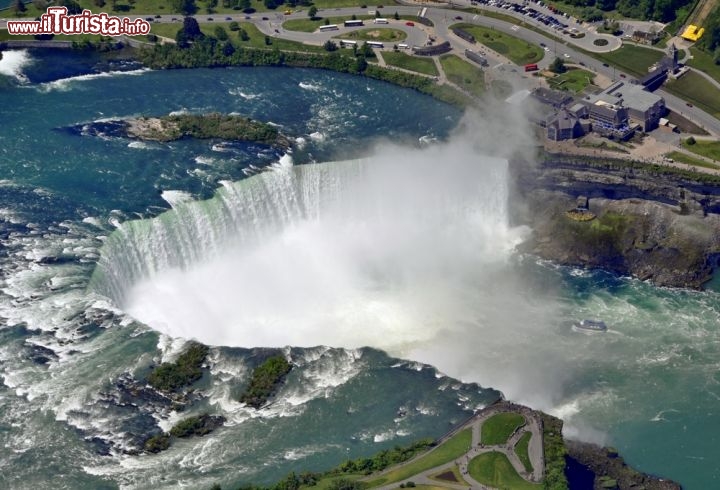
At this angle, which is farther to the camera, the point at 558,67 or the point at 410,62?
the point at 410,62

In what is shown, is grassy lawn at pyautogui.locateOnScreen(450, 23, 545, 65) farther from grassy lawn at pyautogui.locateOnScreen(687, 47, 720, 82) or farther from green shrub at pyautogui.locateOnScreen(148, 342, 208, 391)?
green shrub at pyautogui.locateOnScreen(148, 342, 208, 391)

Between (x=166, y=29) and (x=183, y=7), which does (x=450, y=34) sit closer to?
(x=183, y=7)

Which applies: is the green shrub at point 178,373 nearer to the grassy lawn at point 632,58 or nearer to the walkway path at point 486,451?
the walkway path at point 486,451

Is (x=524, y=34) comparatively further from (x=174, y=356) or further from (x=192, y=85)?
(x=174, y=356)

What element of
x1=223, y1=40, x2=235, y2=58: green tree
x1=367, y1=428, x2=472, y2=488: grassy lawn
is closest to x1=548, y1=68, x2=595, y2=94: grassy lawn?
x1=223, y1=40, x2=235, y2=58: green tree

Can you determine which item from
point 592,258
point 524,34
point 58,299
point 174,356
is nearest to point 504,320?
point 592,258

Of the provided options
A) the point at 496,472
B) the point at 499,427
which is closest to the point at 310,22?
the point at 499,427
